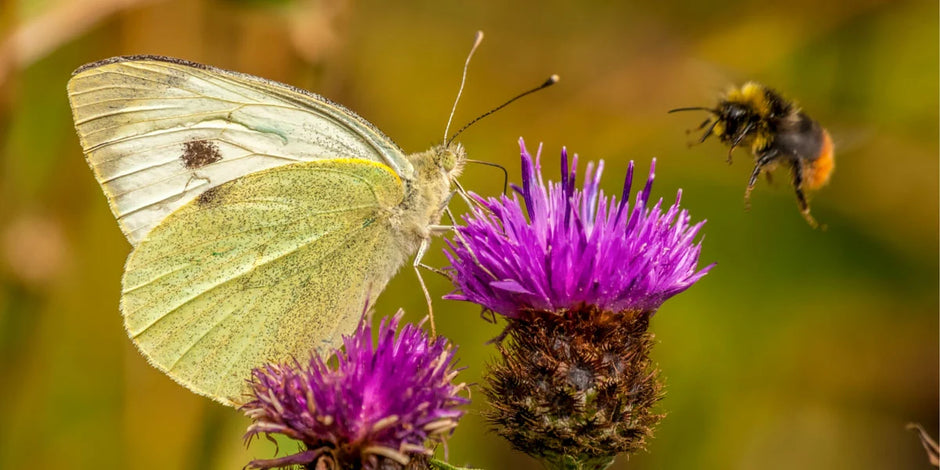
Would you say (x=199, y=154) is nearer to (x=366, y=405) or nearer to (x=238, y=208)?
(x=238, y=208)

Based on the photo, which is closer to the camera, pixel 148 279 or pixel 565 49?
pixel 148 279

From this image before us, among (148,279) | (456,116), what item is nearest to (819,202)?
(456,116)

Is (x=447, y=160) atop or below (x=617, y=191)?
below

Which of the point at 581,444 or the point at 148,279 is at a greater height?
the point at 148,279

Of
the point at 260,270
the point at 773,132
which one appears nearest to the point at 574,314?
the point at 260,270

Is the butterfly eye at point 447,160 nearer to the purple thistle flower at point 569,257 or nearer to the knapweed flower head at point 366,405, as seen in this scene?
the purple thistle flower at point 569,257

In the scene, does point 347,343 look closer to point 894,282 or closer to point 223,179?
point 223,179
